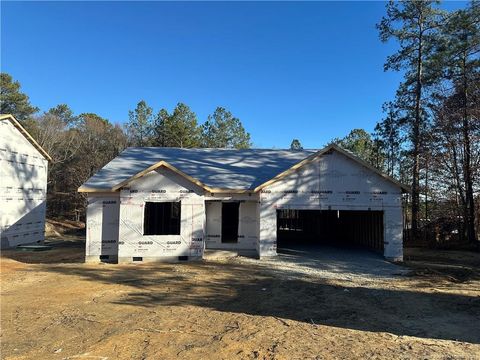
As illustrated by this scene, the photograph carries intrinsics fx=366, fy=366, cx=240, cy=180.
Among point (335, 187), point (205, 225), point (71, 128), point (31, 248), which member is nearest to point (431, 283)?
point (335, 187)

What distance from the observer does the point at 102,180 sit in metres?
15.5

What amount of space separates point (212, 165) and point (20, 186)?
38.6 feet

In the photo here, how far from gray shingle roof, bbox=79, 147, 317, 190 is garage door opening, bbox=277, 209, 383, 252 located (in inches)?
169

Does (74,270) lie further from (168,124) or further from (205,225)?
(168,124)

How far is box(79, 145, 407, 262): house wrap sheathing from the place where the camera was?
14.6 metres

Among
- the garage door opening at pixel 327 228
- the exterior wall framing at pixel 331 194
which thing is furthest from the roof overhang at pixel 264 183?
the garage door opening at pixel 327 228

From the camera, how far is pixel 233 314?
Result: 782 centimetres

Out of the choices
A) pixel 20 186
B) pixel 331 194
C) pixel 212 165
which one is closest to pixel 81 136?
pixel 20 186

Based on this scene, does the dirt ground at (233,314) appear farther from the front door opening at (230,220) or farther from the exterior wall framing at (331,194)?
the front door opening at (230,220)

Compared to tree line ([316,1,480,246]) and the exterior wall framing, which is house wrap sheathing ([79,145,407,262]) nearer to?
the exterior wall framing

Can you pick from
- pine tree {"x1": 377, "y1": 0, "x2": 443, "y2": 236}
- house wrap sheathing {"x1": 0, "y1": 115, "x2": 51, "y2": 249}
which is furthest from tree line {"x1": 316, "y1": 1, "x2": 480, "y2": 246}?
house wrap sheathing {"x1": 0, "y1": 115, "x2": 51, "y2": 249}

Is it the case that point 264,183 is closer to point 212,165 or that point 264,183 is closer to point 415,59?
point 212,165

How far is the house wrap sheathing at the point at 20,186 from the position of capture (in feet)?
65.8

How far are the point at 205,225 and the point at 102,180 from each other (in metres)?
4.77
